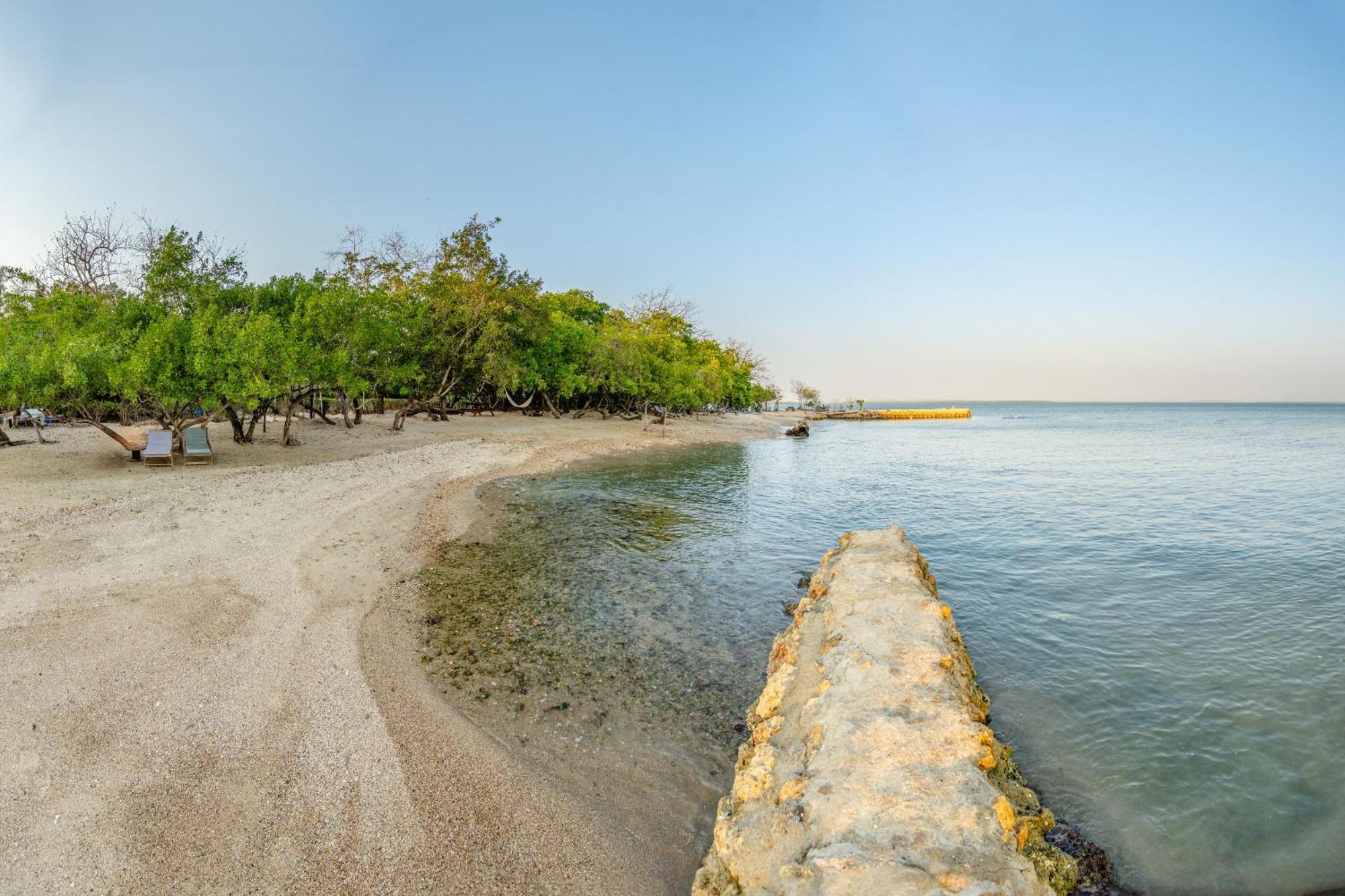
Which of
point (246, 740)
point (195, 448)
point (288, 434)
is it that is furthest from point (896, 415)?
point (246, 740)

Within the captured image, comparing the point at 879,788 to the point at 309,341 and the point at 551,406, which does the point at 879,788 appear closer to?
the point at 309,341

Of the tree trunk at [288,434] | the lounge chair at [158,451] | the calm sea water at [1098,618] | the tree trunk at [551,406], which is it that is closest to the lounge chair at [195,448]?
the lounge chair at [158,451]

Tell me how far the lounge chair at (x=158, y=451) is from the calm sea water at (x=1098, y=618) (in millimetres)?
11334

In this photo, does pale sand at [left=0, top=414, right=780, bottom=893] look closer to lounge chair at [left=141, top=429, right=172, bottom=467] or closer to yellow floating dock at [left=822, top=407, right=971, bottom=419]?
lounge chair at [left=141, top=429, right=172, bottom=467]

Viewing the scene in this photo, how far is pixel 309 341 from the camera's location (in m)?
24.5

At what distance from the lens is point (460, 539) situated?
1453 cm

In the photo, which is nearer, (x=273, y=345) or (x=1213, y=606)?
(x=1213, y=606)

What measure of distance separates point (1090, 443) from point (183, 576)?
217ft

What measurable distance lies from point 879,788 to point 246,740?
242 inches

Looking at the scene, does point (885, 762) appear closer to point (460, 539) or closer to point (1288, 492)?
point (460, 539)

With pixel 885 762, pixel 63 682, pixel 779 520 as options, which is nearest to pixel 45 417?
pixel 63 682

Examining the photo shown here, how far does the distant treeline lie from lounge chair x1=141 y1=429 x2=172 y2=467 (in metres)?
0.82

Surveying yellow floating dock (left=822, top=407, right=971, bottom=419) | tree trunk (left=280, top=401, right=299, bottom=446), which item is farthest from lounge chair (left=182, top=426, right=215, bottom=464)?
yellow floating dock (left=822, top=407, right=971, bottom=419)

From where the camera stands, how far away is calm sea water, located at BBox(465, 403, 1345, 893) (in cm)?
571
